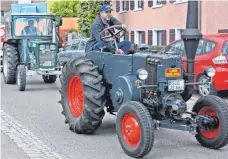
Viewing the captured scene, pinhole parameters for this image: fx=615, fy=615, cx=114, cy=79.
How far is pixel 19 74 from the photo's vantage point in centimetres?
1672

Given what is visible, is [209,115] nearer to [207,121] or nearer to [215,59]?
[207,121]

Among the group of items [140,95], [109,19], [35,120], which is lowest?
[35,120]

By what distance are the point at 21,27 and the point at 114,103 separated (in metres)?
10.4

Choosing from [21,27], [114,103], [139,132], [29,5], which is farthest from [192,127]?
[29,5]

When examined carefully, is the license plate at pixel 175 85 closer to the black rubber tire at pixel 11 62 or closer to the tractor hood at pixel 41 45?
the tractor hood at pixel 41 45

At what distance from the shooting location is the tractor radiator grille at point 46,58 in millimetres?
17969

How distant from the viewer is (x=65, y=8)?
166 feet

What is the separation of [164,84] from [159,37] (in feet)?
75.2

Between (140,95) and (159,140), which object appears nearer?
(140,95)

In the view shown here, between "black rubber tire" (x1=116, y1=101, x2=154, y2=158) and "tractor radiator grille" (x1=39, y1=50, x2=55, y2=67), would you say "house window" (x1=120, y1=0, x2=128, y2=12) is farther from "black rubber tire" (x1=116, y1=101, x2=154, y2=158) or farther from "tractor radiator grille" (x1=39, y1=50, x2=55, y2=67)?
"black rubber tire" (x1=116, y1=101, x2=154, y2=158)

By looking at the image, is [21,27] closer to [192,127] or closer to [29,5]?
[29,5]

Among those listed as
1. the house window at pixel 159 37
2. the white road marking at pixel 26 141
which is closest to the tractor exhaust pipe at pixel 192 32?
the white road marking at pixel 26 141

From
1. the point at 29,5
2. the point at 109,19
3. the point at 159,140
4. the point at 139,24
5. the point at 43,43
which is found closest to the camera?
the point at 159,140

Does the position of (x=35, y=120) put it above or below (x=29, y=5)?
below
